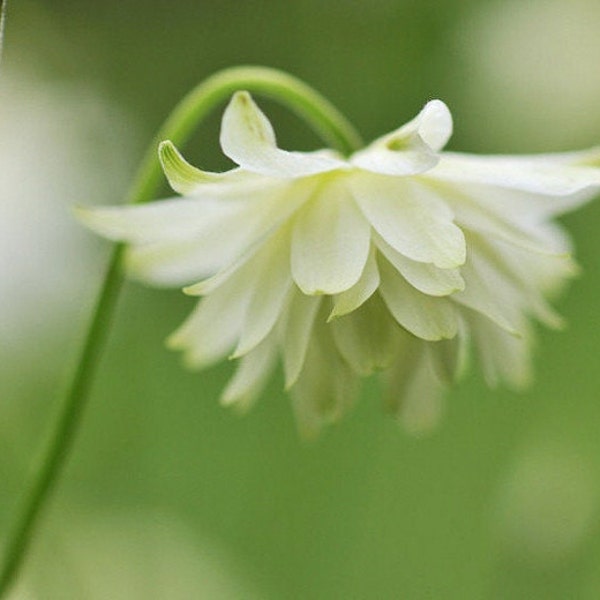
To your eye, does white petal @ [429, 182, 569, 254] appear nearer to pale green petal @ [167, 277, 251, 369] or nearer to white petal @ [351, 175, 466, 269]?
white petal @ [351, 175, 466, 269]

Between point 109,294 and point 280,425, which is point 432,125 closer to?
point 109,294

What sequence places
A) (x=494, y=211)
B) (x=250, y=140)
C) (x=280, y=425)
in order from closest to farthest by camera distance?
(x=250, y=140)
(x=494, y=211)
(x=280, y=425)

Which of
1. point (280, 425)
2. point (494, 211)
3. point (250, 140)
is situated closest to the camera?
point (250, 140)

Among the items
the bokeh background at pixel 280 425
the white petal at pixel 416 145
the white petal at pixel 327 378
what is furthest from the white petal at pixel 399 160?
the bokeh background at pixel 280 425

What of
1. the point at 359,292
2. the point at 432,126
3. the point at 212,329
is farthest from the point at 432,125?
the point at 212,329

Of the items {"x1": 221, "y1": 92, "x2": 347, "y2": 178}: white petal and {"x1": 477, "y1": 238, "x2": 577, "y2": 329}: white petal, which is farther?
{"x1": 477, "y1": 238, "x2": 577, "y2": 329}: white petal

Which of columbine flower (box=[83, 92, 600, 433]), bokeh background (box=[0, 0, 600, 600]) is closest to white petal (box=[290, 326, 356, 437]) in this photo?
columbine flower (box=[83, 92, 600, 433])

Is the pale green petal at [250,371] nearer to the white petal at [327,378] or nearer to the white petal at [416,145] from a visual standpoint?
the white petal at [327,378]
